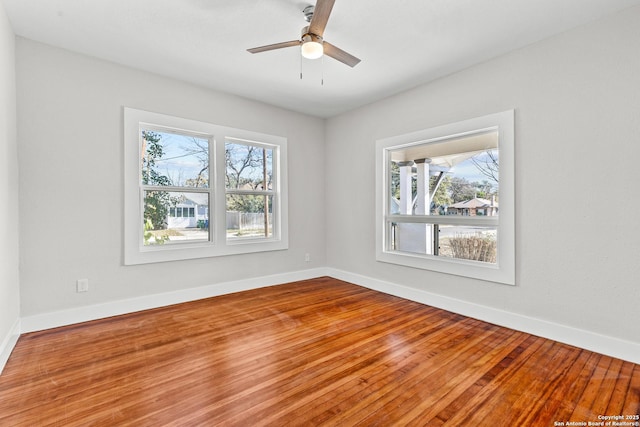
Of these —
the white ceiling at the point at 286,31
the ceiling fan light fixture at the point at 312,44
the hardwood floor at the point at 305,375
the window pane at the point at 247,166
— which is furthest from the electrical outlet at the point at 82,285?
the ceiling fan light fixture at the point at 312,44

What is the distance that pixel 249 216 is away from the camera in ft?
14.5

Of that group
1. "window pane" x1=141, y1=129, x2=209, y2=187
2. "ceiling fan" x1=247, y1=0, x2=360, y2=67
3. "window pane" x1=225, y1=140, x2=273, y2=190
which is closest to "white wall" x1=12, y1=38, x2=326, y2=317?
"window pane" x1=141, y1=129, x2=209, y2=187

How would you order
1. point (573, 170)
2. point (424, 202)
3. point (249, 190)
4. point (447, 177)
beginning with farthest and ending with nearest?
point (249, 190)
point (424, 202)
point (447, 177)
point (573, 170)

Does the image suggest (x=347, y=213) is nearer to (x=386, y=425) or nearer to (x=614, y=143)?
(x=614, y=143)

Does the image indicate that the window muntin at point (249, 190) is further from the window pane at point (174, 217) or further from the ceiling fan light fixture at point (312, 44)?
the ceiling fan light fixture at point (312, 44)

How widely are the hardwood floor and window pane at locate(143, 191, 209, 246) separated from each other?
0.95m

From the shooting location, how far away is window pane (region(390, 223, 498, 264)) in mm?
3248

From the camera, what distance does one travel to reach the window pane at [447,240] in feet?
10.7

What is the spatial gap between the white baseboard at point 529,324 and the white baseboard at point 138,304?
174 cm

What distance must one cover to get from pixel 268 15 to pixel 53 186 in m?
2.53

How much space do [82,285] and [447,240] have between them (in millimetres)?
3940

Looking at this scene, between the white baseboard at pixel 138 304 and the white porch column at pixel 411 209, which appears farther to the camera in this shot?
the white porch column at pixel 411 209

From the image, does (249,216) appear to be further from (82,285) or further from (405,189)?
(405,189)

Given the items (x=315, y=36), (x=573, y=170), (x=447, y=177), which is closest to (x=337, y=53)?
(x=315, y=36)
